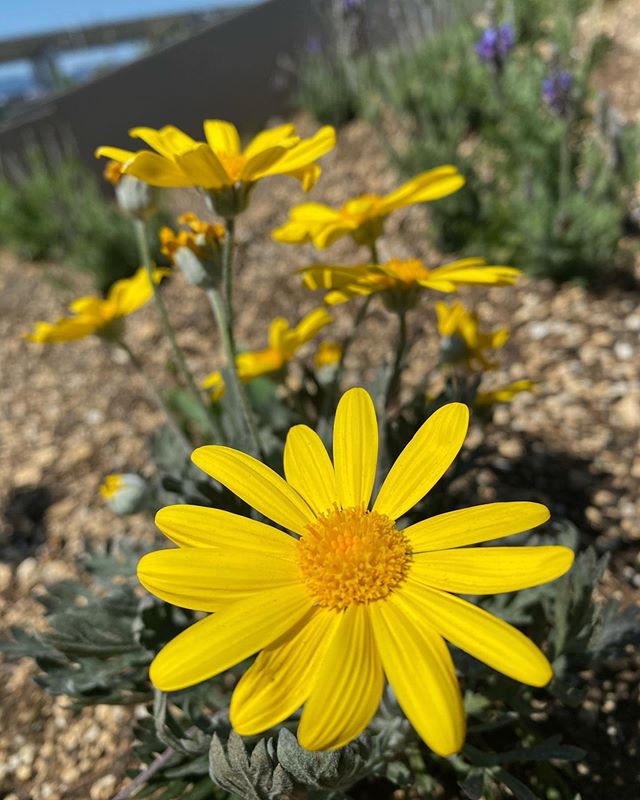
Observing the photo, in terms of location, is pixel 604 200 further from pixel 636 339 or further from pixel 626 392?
pixel 626 392

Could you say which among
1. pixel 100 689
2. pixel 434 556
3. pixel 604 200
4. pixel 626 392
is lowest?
pixel 626 392

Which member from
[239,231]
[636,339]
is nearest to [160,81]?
[239,231]

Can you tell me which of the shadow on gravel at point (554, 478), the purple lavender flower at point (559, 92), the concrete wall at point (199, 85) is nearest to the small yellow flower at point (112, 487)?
the shadow on gravel at point (554, 478)

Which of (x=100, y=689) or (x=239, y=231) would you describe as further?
(x=239, y=231)

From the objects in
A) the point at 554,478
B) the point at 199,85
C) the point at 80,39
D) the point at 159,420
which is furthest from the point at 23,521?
the point at 80,39

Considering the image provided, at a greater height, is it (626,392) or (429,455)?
(429,455)

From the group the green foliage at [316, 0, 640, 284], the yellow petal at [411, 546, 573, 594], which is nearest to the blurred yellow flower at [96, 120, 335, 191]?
the yellow petal at [411, 546, 573, 594]
